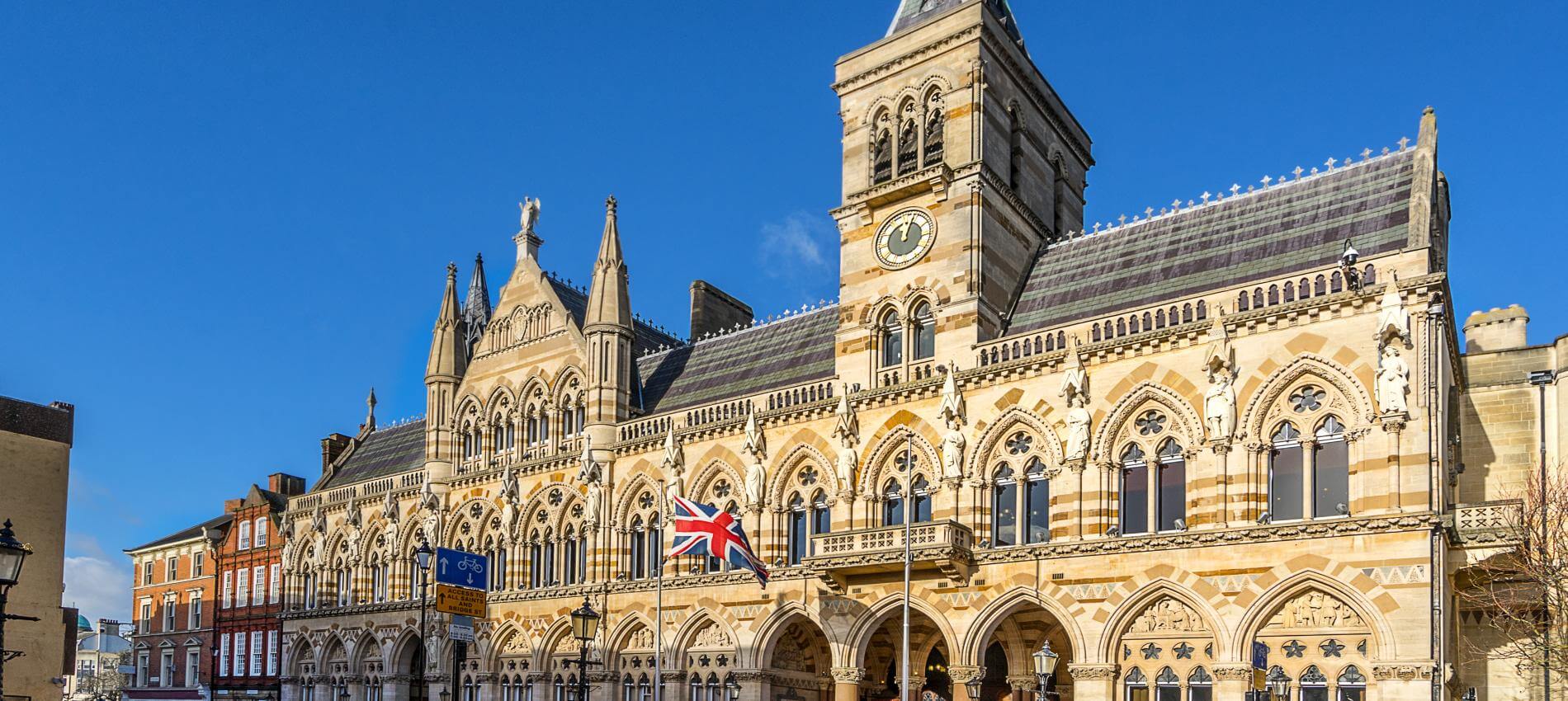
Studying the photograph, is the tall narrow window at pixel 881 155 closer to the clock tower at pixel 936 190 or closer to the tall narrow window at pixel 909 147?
the clock tower at pixel 936 190

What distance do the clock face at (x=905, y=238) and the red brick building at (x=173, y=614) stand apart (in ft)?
143

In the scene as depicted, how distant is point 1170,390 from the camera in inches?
1390

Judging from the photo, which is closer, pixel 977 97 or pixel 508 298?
pixel 977 97

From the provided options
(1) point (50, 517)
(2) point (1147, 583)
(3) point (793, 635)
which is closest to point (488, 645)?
(3) point (793, 635)

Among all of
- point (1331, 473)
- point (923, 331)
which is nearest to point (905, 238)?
point (923, 331)

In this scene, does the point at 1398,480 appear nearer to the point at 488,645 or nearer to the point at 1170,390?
the point at 1170,390

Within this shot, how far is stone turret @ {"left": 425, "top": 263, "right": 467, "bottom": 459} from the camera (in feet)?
182

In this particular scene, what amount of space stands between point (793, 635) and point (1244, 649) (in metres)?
15.5

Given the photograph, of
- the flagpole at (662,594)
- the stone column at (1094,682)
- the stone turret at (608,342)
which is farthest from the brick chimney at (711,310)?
the stone column at (1094,682)

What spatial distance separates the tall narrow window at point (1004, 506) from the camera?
38125 millimetres

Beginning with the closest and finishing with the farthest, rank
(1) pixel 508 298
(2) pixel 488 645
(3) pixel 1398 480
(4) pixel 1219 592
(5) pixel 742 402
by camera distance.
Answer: (3) pixel 1398 480 → (4) pixel 1219 592 → (5) pixel 742 402 → (2) pixel 488 645 → (1) pixel 508 298

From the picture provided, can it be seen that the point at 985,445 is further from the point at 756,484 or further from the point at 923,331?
the point at 756,484

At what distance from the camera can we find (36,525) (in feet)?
125

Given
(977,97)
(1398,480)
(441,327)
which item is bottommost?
(1398,480)
